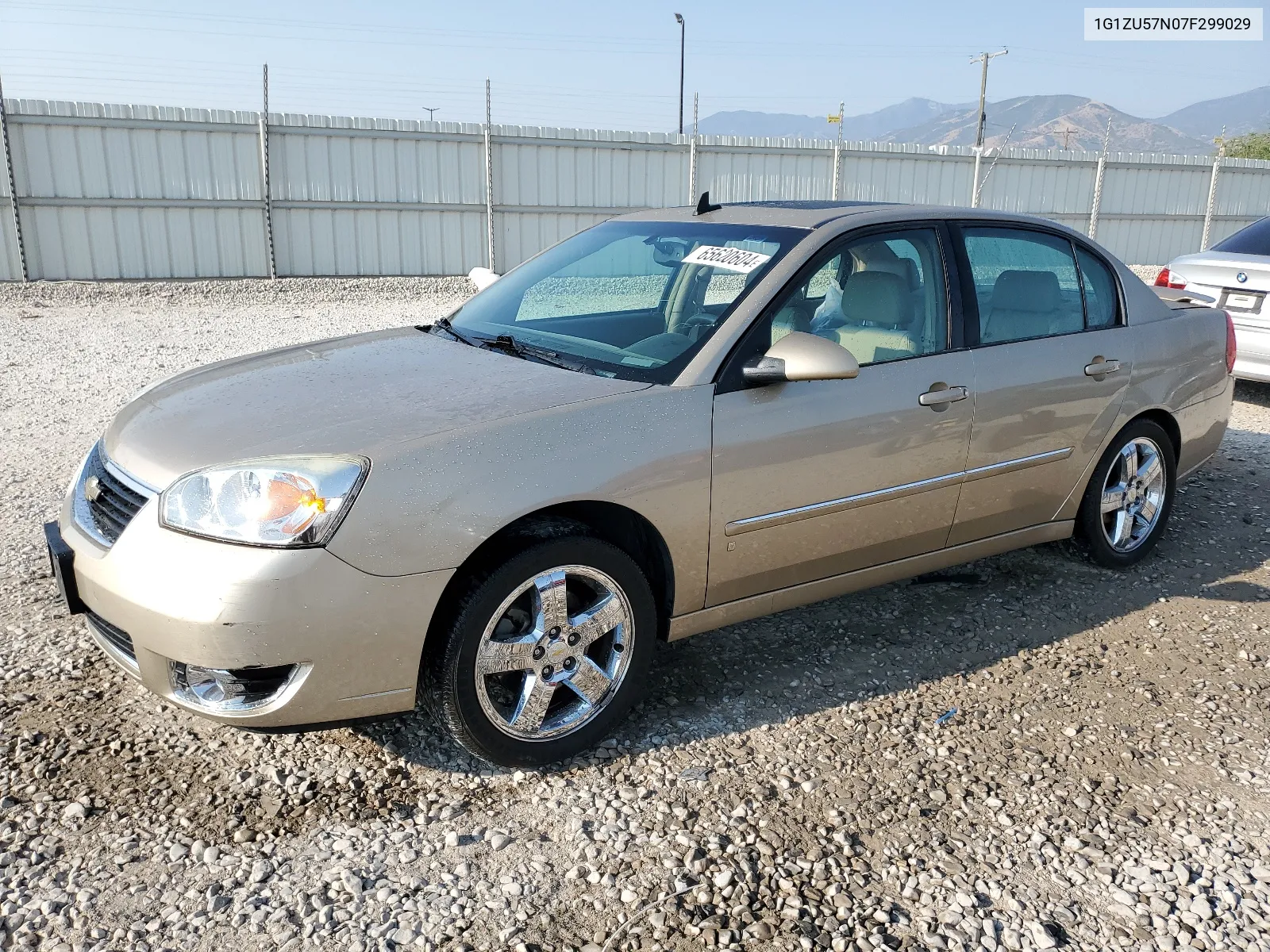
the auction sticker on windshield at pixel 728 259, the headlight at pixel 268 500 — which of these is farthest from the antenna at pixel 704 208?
the headlight at pixel 268 500

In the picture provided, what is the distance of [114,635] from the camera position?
113 inches

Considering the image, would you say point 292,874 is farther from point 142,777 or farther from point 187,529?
point 187,529

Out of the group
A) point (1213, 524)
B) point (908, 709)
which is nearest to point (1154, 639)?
point (908, 709)

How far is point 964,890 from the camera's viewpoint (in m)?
2.59

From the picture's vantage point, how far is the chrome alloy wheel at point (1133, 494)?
4641mm

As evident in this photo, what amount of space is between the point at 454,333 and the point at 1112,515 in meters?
3.08

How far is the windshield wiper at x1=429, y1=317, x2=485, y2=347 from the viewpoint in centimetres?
375

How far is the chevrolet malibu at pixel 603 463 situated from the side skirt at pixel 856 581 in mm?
14

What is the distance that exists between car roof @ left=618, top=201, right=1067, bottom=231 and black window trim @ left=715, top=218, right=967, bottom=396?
0.04m

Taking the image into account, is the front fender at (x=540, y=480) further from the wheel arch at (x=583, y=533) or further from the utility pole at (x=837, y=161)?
the utility pole at (x=837, y=161)

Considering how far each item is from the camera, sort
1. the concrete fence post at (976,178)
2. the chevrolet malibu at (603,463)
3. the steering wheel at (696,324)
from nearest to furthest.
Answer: the chevrolet malibu at (603,463)
the steering wheel at (696,324)
the concrete fence post at (976,178)

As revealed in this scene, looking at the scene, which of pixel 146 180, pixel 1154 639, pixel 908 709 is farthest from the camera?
pixel 146 180

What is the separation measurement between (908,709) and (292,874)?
6.69 ft

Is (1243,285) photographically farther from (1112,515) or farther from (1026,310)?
(1026,310)
